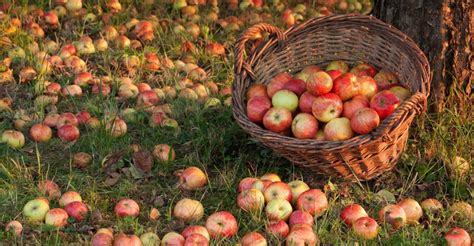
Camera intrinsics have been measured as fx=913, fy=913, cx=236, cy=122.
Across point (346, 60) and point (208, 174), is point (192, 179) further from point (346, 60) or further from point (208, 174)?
point (346, 60)

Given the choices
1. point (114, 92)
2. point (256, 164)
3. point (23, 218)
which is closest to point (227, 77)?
point (114, 92)

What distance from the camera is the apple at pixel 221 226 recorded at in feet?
13.8

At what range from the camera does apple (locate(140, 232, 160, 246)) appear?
407 cm

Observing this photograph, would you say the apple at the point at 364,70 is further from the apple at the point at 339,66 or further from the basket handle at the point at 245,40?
the basket handle at the point at 245,40

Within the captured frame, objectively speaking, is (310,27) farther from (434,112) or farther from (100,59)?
(100,59)

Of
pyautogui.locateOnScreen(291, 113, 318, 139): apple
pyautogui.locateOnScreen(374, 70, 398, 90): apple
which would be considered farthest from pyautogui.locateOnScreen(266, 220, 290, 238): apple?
pyautogui.locateOnScreen(374, 70, 398, 90): apple

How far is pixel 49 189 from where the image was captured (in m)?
4.53

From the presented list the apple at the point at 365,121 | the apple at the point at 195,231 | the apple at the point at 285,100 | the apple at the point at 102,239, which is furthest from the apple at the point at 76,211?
the apple at the point at 365,121

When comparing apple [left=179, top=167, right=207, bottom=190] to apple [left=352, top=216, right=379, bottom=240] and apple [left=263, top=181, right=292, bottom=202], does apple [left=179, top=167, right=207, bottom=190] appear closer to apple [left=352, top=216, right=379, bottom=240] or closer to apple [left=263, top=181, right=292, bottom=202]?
apple [left=263, top=181, right=292, bottom=202]

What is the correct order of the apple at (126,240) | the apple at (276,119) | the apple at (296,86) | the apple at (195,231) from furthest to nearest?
the apple at (296,86), the apple at (276,119), the apple at (195,231), the apple at (126,240)

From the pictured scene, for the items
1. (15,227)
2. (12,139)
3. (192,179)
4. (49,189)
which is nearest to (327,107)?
(192,179)

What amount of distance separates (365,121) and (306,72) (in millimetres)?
744

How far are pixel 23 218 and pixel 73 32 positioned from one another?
2419mm

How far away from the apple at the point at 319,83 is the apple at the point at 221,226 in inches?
32.1
